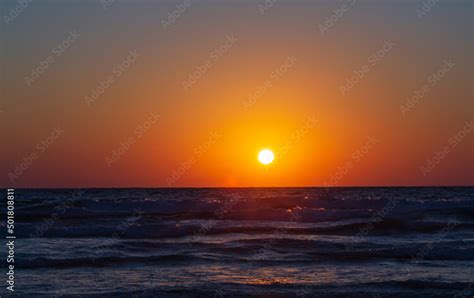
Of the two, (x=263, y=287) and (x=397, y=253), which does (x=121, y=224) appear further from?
(x=263, y=287)

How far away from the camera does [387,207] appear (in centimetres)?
4247

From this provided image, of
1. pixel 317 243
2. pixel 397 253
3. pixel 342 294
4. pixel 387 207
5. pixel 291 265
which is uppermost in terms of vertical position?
pixel 387 207

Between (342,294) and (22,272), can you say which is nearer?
(342,294)

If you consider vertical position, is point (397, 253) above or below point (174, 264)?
above

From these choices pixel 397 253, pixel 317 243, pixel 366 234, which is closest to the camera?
pixel 397 253

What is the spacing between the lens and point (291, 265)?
51.3 feet

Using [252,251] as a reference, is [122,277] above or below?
below

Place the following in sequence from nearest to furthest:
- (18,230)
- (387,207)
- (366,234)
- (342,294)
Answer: (342,294) → (366,234) → (18,230) → (387,207)

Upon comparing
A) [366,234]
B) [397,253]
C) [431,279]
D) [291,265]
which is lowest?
[431,279]

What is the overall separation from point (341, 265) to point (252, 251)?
3.45 meters

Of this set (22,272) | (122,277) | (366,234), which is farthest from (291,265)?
(366,234)

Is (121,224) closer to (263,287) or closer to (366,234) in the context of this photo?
(366,234)

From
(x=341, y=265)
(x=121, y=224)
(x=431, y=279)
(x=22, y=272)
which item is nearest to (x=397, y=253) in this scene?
(x=341, y=265)

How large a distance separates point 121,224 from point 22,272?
1323 centimetres
